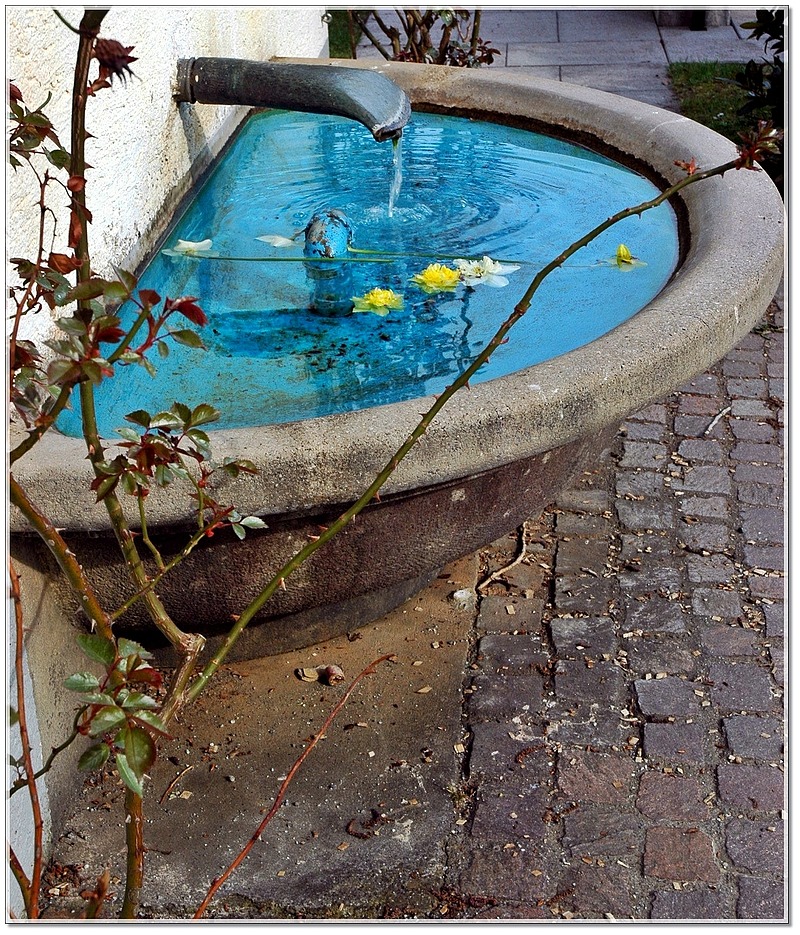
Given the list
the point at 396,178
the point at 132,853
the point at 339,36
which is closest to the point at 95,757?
the point at 132,853

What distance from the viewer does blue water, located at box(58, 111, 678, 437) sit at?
254 centimetres

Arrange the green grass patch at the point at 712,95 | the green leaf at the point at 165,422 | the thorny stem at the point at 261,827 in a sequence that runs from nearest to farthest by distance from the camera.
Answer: the green leaf at the point at 165,422
the thorny stem at the point at 261,827
the green grass patch at the point at 712,95

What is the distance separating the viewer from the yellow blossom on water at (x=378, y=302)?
9.28 feet

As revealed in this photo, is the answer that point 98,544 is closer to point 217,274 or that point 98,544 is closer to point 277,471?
point 277,471

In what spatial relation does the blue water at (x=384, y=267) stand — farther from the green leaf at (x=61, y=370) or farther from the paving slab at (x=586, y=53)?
the paving slab at (x=586, y=53)

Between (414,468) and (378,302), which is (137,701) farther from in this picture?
(378,302)

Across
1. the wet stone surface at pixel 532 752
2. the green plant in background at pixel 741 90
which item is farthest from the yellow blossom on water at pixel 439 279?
the green plant in background at pixel 741 90

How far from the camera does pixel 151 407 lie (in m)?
2.46

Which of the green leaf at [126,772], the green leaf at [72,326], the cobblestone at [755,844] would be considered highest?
the green leaf at [72,326]

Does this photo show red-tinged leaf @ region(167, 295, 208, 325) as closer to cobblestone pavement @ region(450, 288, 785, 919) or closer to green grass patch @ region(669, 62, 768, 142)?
cobblestone pavement @ region(450, 288, 785, 919)

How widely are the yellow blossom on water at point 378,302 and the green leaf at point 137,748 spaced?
170cm

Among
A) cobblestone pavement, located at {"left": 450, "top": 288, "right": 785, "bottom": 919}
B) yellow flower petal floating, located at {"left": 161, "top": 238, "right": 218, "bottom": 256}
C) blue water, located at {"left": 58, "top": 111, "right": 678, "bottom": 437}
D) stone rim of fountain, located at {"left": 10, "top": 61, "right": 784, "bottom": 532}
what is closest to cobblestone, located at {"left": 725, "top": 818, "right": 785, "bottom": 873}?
cobblestone pavement, located at {"left": 450, "top": 288, "right": 785, "bottom": 919}

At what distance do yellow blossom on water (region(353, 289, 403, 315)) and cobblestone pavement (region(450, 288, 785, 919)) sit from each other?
77cm

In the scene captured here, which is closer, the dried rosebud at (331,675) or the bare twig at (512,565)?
the dried rosebud at (331,675)
